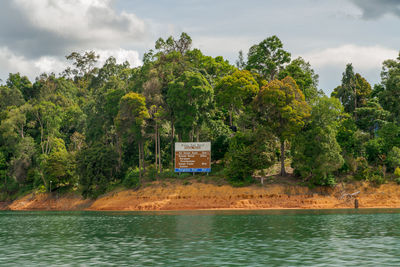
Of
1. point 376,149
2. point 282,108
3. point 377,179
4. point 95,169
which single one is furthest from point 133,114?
point 377,179

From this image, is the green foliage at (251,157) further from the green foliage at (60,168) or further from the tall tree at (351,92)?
the green foliage at (60,168)

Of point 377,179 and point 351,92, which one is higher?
point 351,92

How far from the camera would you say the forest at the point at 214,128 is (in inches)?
3199

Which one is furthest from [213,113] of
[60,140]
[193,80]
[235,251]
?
[235,251]

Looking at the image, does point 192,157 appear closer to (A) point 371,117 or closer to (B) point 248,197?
(B) point 248,197

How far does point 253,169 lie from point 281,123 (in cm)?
989

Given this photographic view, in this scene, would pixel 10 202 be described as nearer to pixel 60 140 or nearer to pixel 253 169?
pixel 60 140

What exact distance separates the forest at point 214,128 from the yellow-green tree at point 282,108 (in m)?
0.19

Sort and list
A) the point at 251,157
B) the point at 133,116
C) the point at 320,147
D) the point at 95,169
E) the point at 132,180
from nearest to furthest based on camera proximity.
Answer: the point at 320,147
the point at 251,157
the point at 133,116
the point at 132,180
the point at 95,169

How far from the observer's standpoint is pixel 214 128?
92062 mm

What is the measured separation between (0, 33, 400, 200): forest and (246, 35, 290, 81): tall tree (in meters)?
0.23

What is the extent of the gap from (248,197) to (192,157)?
13.0m

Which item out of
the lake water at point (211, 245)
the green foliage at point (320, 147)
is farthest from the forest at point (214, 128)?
the lake water at point (211, 245)

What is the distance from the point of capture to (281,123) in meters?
82.6
